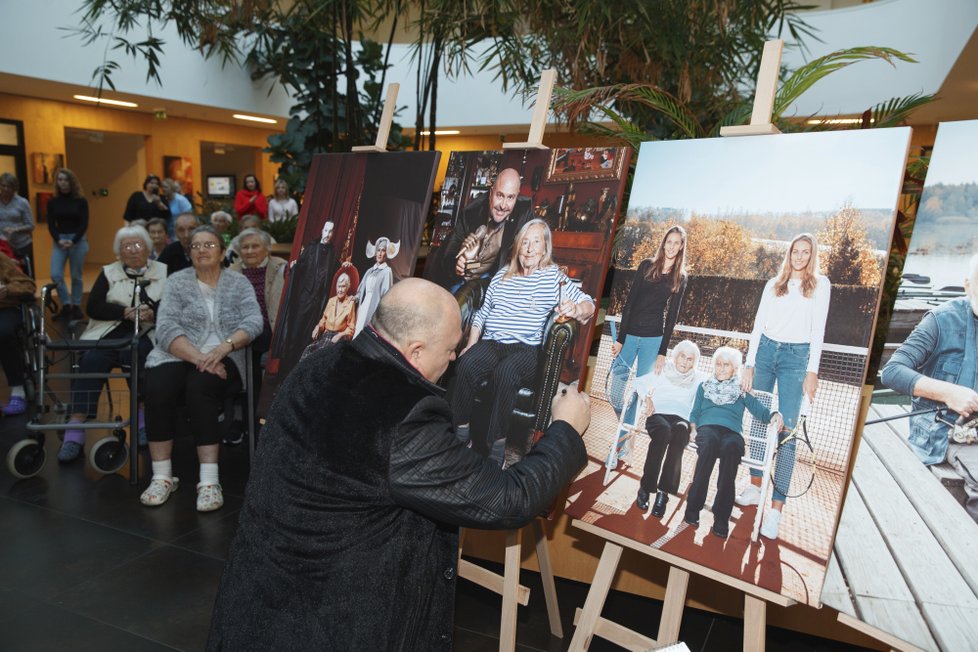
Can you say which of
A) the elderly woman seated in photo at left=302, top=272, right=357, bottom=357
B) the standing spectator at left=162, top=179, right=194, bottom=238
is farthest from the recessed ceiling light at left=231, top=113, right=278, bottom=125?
the elderly woman seated in photo at left=302, top=272, right=357, bottom=357

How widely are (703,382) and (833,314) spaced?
33cm

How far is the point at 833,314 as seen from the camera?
5.30 ft

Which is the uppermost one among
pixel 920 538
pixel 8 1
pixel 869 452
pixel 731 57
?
pixel 8 1

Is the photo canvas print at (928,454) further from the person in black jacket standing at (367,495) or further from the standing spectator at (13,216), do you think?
the standing spectator at (13,216)

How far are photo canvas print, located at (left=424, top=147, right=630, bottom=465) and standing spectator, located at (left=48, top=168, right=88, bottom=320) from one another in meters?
6.80

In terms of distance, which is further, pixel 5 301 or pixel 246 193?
pixel 246 193

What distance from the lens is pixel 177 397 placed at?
3.50 meters

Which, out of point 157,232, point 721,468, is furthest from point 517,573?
point 157,232

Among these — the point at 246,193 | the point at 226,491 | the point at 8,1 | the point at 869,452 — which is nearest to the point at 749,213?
the point at 869,452

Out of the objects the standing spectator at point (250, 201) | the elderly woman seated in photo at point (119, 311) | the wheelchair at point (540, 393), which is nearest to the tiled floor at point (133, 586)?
the elderly woman seated in photo at point (119, 311)

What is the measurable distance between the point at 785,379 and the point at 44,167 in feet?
37.1

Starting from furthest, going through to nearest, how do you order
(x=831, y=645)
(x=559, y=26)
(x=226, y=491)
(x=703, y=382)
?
(x=559, y=26) → (x=226, y=491) → (x=831, y=645) → (x=703, y=382)

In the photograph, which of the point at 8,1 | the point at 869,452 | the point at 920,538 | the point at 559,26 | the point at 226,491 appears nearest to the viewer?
the point at 920,538

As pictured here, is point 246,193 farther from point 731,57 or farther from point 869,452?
point 869,452
